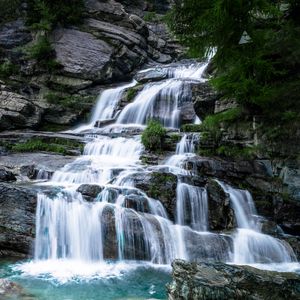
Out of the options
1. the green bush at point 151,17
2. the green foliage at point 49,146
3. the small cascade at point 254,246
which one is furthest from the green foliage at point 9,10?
the small cascade at point 254,246

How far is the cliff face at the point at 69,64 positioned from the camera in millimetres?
20322

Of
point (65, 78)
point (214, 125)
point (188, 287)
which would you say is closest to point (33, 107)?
point (65, 78)

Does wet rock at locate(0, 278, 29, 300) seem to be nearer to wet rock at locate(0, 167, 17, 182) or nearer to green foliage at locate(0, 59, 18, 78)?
wet rock at locate(0, 167, 17, 182)

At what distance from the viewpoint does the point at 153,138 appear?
1521 centimetres

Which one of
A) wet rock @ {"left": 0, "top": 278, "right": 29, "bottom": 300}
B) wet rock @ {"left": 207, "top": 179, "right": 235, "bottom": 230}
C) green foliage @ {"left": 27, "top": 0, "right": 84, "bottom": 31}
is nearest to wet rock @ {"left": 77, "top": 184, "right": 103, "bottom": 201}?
wet rock @ {"left": 207, "top": 179, "right": 235, "bottom": 230}

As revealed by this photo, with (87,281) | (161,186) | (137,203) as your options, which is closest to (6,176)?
(137,203)

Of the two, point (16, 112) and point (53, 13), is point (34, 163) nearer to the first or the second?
point (16, 112)

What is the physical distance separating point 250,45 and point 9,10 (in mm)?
21492

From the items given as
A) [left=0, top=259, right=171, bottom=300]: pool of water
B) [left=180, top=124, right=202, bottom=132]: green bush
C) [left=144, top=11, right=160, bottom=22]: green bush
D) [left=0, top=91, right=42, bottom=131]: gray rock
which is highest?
[left=144, top=11, right=160, bottom=22]: green bush

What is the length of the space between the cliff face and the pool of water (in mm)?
11284

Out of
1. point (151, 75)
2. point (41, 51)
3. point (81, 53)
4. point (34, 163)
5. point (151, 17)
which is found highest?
point (151, 17)

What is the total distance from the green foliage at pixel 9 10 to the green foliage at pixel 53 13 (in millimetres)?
1583

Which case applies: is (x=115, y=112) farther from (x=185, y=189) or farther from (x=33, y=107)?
(x=185, y=189)

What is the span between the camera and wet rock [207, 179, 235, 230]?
38.3 feet
